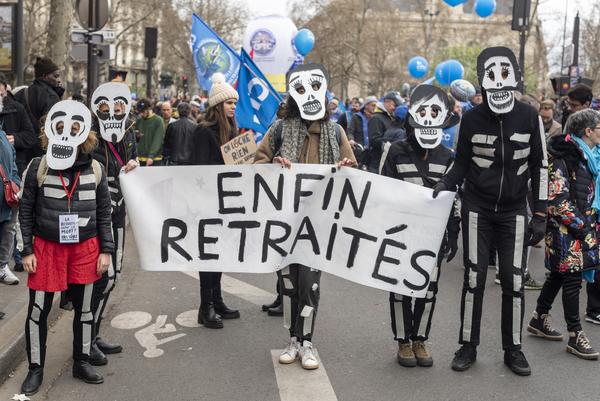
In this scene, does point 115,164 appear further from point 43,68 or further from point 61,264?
point 43,68

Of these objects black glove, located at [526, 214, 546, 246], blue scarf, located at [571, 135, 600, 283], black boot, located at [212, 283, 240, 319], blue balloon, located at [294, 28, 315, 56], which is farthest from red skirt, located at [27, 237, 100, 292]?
blue balloon, located at [294, 28, 315, 56]

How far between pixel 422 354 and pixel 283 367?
1.00 meters

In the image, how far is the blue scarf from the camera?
5918 mm

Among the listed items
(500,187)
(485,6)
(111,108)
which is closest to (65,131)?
(111,108)

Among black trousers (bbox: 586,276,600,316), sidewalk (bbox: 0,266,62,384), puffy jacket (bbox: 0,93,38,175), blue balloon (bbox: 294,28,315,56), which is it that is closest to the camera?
sidewalk (bbox: 0,266,62,384)

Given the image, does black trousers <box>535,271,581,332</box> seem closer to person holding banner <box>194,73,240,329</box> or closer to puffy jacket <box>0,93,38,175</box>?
person holding banner <box>194,73,240,329</box>

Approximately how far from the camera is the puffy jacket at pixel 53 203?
4746mm

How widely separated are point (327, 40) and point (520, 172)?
174 ft

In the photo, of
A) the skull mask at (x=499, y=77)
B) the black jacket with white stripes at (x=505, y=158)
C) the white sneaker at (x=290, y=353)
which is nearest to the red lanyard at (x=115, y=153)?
the white sneaker at (x=290, y=353)

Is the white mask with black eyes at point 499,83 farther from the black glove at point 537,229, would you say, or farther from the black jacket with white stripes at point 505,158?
the black glove at point 537,229

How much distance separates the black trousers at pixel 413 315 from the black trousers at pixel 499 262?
0.80ft

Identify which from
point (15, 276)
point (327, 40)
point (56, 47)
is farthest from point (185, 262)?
point (327, 40)

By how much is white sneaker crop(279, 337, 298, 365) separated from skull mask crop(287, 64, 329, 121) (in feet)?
5.27

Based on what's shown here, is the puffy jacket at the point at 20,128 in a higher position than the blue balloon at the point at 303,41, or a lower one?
lower
